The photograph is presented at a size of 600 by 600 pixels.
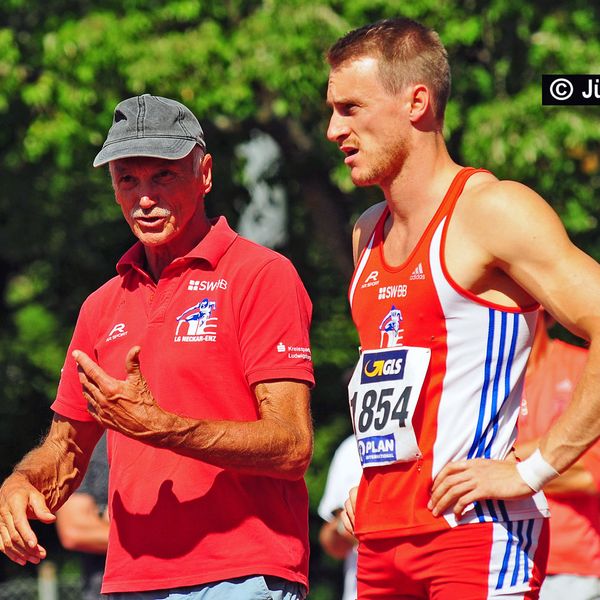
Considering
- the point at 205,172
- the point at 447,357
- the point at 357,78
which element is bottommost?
the point at 447,357

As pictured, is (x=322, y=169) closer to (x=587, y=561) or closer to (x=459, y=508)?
(x=587, y=561)

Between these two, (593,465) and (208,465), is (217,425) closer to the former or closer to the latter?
(208,465)

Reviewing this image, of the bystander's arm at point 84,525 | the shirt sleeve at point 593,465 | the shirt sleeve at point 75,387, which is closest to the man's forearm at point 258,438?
the shirt sleeve at point 75,387

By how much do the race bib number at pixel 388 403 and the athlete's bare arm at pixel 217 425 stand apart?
0.57 feet

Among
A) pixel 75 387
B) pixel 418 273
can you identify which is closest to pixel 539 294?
pixel 418 273

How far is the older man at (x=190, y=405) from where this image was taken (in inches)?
157

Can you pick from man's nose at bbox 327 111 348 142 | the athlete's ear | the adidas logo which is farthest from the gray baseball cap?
the adidas logo

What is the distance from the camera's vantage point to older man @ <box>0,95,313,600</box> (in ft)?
13.1

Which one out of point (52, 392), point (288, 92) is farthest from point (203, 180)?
point (52, 392)

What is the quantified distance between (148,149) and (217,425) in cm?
95

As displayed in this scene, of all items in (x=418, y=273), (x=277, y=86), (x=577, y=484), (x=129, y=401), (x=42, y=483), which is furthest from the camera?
(x=277, y=86)

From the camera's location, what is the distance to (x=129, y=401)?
3824 millimetres

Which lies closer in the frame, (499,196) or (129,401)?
(129,401)

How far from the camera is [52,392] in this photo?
16312 mm
